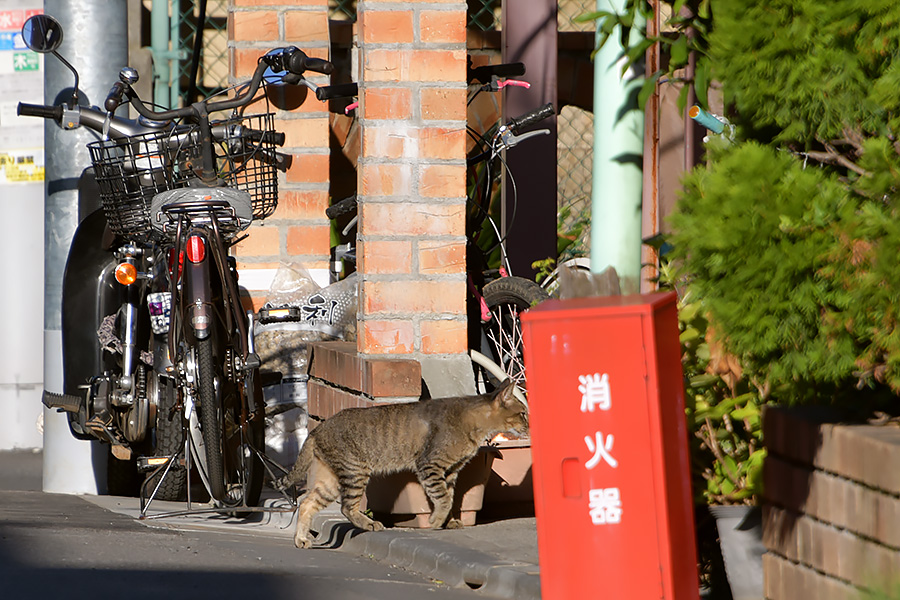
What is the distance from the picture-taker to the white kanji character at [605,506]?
10.9 ft

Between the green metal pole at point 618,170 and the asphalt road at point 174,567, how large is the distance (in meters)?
1.26

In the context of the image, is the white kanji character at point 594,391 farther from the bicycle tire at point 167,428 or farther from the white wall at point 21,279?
the white wall at point 21,279

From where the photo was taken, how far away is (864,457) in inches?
117

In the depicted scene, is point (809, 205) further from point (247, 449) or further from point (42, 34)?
point (42, 34)

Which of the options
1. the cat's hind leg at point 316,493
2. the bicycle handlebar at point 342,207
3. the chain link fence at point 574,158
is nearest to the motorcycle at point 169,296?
the cat's hind leg at point 316,493

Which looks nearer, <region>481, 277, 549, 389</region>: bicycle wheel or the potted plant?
the potted plant

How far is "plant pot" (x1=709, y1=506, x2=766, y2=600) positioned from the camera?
370 centimetres

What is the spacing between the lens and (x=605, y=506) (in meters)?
3.33

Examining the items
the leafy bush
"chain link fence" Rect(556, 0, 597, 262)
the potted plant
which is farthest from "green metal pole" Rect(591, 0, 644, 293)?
"chain link fence" Rect(556, 0, 597, 262)

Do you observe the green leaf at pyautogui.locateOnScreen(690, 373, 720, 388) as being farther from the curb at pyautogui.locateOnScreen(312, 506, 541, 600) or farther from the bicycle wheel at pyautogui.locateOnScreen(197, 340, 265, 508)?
the bicycle wheel at pyautogui.locateOnScreen(197, 340, 265, 508)

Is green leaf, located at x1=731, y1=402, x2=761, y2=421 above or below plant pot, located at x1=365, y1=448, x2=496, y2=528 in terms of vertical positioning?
above

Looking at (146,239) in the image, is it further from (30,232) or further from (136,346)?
(30,232)

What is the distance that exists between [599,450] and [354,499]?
2289 millimetres

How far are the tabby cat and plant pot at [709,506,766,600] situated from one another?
69.9 inches
